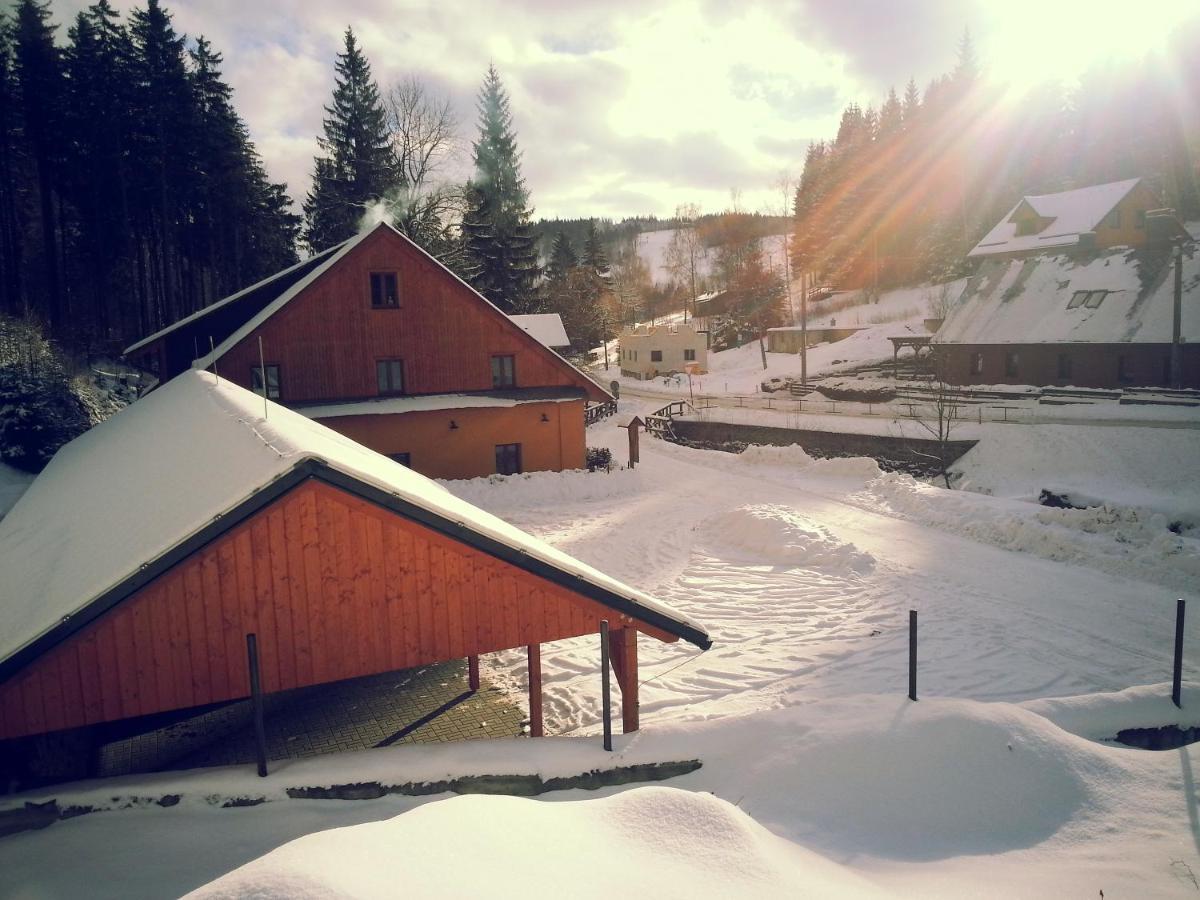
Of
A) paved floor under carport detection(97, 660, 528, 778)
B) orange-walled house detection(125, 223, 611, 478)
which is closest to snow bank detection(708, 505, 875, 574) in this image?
orange-walled house detection(125, 223, 611, 478)

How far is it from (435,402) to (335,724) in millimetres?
16719

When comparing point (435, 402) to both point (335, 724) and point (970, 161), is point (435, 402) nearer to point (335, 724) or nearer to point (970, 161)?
point (335, 724)

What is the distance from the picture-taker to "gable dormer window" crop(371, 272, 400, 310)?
26.8 metres

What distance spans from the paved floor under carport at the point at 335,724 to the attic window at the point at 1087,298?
40865 mm

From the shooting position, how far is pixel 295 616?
26.2 feet

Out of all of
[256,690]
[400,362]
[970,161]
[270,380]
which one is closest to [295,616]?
[256,690]

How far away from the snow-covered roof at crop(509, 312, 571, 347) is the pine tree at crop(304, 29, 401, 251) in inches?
481

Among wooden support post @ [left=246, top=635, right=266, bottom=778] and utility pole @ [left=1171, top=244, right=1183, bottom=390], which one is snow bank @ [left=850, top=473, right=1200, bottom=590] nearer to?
utility pole @ [left=1171, top=244, right=1183, bottom=390]

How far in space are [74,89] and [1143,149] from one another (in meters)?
83.0

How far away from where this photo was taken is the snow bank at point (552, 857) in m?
4.78

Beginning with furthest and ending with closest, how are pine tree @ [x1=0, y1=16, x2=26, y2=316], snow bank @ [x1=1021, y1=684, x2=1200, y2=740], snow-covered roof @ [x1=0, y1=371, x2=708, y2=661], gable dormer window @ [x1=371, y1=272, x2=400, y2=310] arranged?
pine tree @ [x1=0, y1=16, x2=26, y2=316] < gable dormer window @ [x1=371, y1=272, x2=400, y2=310] < snow bank @ [x1=1021, y1=684, x2=1200, y2=740] < snow-covered roof @ [x1=0, y1=371, x2=708, y2=661]

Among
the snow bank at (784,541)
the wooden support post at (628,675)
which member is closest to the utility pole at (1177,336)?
the snow bank at (784,541)

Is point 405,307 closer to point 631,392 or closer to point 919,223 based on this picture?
point 631,392

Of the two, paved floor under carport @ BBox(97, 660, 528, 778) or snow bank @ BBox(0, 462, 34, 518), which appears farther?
snow bank @ BBox(0, 462, 34, 518)
